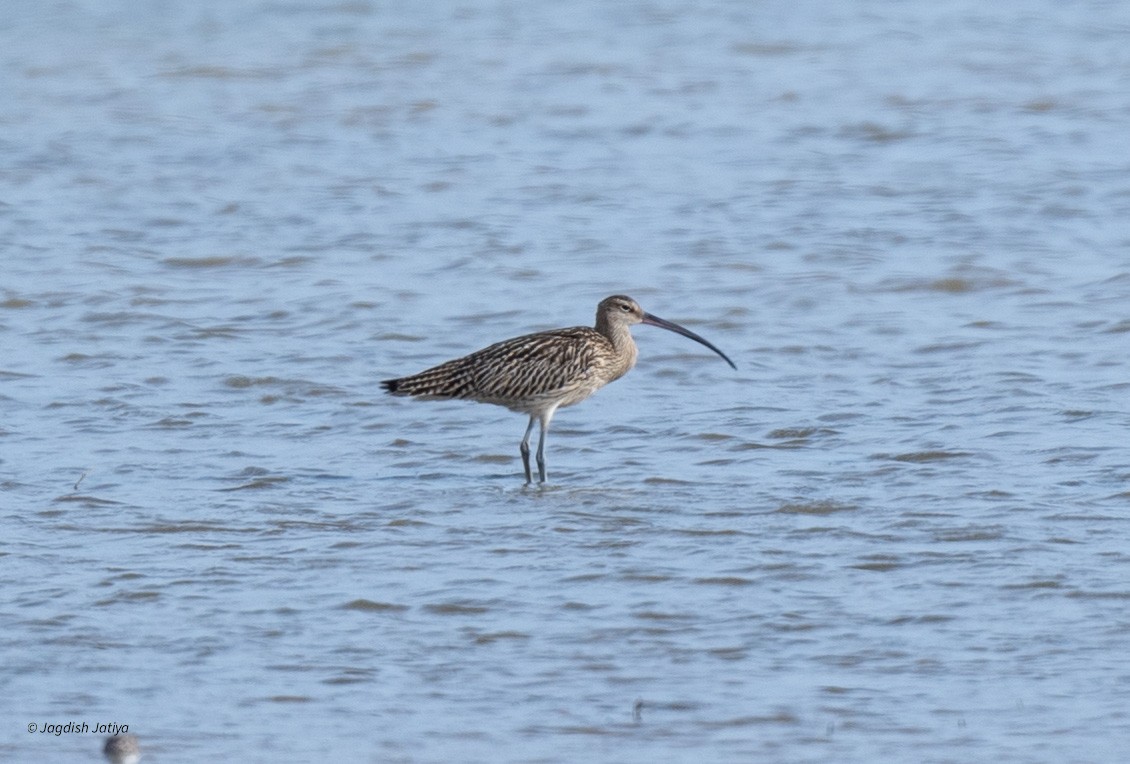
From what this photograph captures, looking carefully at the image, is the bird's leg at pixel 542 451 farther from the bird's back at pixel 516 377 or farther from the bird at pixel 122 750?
the bird at pixel 122 750

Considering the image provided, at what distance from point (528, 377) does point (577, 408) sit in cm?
110

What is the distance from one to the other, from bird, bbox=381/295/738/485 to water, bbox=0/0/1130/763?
0.25m

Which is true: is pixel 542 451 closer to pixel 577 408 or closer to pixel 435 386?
pixel 435 386

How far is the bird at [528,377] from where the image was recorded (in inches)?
357

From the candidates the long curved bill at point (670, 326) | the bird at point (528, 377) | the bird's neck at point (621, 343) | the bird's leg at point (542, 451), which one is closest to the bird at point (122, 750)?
the bird's leg at point (542, 451)

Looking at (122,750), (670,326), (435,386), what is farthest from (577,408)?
(122,750)

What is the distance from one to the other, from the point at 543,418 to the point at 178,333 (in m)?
2.68

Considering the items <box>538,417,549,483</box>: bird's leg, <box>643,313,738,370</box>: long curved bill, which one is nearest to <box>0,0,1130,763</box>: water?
<box>538,417,549,483</box>: bird's leg

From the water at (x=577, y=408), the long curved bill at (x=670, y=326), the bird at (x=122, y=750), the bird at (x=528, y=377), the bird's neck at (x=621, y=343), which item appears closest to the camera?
the bird at (x=122, y=750)

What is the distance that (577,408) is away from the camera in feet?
33.3

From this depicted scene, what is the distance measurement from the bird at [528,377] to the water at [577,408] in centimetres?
25

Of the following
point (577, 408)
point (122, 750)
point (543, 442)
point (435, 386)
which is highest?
point (122, 750)

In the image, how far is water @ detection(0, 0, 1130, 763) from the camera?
5840 millimetres

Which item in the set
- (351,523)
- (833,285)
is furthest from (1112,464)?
(833,285)
